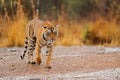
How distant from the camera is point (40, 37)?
1071 centimetres

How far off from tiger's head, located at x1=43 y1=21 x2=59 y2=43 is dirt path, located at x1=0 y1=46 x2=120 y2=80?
25.8 inches

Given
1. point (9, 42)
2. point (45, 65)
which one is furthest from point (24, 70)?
point (9, 42)

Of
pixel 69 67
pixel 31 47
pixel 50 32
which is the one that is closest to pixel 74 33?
pixel 31 47

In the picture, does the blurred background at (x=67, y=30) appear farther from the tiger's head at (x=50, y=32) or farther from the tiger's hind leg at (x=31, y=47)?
the tiger's head at (x=50, y=32)

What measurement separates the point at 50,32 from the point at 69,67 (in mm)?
1015

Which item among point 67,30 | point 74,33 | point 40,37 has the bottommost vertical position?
point 74,33

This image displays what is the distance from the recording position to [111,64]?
11.2 meters

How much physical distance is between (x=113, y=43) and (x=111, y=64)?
4712mm

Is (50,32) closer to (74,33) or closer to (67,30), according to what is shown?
(67,30)

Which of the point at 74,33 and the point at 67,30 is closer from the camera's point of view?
the point at 67,30

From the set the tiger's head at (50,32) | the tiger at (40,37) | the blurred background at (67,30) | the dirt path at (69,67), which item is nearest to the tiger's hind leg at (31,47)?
the tiger at (40,37)

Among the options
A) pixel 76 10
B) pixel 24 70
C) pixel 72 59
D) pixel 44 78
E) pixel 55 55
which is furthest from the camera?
pixel 76 10

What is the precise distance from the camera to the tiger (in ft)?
34.1

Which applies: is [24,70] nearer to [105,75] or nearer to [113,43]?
[105,75]
